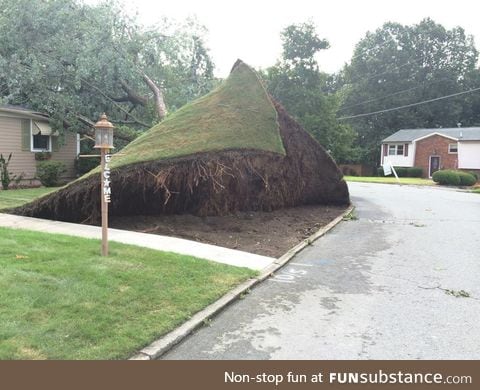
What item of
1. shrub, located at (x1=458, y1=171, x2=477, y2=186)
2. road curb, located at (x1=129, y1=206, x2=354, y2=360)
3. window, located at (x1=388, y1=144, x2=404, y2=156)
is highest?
window, located at (x1=388, y1=144, x2=404, y2=156)

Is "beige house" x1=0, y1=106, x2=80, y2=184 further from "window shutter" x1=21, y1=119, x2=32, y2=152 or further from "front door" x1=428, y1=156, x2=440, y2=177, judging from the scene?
"front door" x1=428, y1=156, x2=440, y2=177

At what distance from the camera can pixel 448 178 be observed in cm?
3256

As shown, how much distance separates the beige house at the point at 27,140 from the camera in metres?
18.1

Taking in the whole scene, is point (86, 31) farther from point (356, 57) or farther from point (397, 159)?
point (356, 57)

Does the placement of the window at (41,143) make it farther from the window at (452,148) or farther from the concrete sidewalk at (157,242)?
the window at (452,148)

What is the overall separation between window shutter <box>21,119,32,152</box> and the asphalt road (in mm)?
13930

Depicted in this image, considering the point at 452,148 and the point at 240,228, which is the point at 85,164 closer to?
the point at 240,228

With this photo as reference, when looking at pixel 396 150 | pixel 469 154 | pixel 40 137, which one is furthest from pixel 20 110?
pixel 396 150

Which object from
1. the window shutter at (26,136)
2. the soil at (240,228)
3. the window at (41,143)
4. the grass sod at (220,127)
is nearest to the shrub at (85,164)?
the window at (41,143)

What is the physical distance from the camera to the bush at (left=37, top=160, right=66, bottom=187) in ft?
61.3

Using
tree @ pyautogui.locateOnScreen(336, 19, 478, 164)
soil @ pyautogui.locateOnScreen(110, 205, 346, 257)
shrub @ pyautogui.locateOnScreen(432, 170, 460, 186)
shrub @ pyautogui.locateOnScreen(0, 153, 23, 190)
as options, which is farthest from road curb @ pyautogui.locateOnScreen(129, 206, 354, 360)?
tree @ pyautogui.locateOnScreen(336, 19, 478, 164)

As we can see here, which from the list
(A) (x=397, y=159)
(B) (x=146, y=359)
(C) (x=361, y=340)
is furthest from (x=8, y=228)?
(A) (x=397, y=159)

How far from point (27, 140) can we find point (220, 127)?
1110 cm
